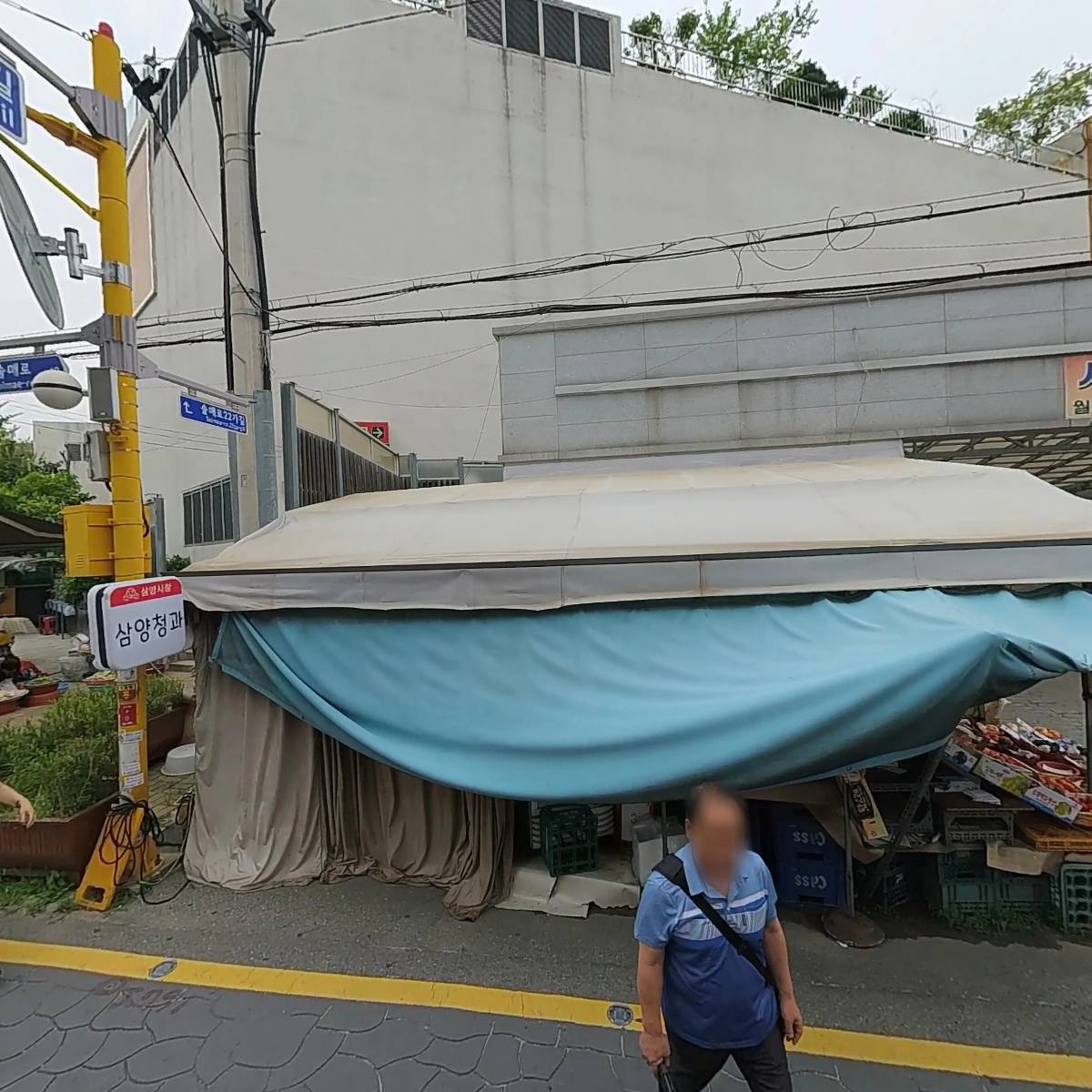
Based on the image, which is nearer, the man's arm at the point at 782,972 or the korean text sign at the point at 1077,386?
the man's arm at the point at 782,972

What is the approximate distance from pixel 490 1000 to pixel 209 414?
5.00 metres

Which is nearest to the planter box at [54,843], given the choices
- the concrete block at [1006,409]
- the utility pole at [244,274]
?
the utility pole at [244,274]

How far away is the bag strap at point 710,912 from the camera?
2.15 meters

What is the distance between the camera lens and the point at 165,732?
24.9ft

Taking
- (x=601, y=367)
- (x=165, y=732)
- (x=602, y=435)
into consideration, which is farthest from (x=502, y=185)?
(x=165, y=732)

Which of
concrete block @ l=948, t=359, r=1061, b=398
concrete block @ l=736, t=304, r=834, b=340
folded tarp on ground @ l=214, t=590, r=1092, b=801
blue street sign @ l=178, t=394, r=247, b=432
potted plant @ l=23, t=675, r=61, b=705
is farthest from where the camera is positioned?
potted plant @ l=23, t=675, r=61, b=705

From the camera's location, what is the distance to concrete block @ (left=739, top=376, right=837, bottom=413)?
8.06 m

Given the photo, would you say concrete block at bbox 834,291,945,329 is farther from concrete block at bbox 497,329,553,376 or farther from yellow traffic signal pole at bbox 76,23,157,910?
yellow traffic signal pole at bbox 76,23,157,910

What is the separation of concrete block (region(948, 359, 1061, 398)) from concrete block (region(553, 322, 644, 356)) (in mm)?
4073

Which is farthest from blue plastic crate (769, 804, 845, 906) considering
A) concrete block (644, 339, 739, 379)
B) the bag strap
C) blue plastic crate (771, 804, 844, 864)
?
concrete block (644, 339, 739, 379)

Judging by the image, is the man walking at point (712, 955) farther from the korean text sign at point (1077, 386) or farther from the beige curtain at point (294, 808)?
the korean text sign at point (1077, 386)

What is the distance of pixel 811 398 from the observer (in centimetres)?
809

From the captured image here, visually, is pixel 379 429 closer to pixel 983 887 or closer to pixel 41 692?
pixel 41 692

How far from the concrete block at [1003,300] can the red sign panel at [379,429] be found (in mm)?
12232
